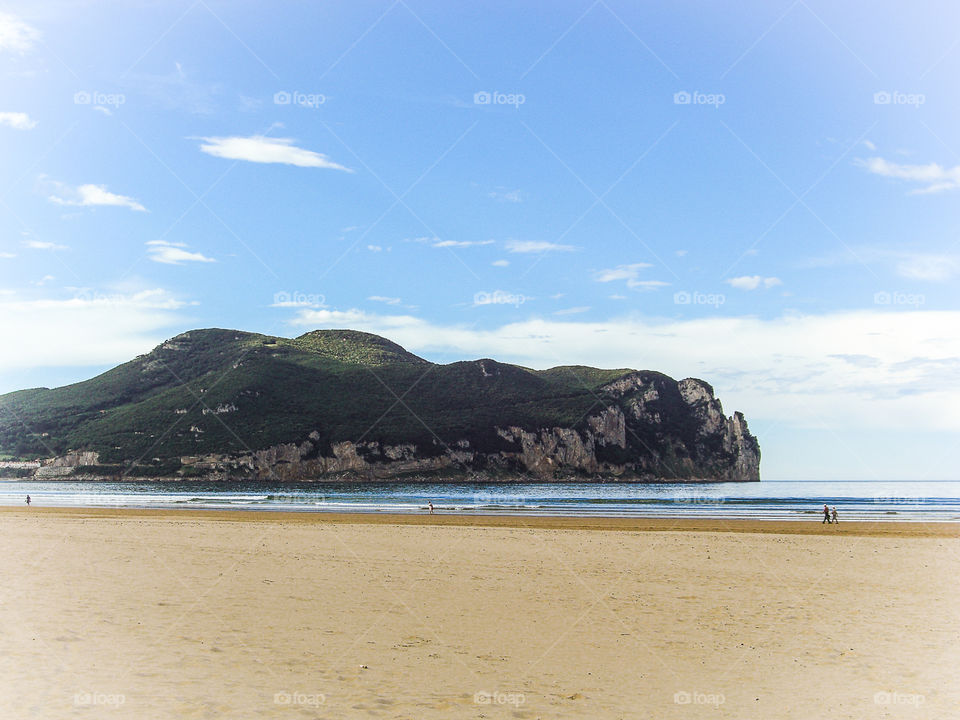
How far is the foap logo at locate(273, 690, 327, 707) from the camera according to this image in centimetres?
956

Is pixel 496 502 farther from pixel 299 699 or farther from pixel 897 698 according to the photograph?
pixel 299 699

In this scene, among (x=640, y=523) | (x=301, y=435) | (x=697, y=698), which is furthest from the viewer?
(x=301, y=435)

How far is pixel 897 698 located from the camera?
34.1ft

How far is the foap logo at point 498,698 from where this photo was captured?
9875 millimetres

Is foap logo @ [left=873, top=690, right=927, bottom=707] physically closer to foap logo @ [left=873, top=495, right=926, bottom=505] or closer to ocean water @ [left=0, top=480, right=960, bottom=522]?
ocean water @ [left=0, top=480, right=960, bottom=522]

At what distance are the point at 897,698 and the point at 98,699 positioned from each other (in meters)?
10.8

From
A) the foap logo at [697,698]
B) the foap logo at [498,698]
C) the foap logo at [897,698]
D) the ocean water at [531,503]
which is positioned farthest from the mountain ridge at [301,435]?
the foap logo at [897,698]

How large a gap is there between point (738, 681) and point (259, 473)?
16344 centimetres

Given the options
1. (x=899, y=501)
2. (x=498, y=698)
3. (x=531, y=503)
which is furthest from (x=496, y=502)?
(x=498, y=698)

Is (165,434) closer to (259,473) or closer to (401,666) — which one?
(259,473)

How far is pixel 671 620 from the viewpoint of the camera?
611 inches

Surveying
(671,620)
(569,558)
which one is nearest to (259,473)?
(569,558)

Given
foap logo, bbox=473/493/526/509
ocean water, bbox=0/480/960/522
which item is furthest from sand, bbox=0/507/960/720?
foap logo, bbox=473/493/526/509

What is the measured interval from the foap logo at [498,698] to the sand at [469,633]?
0.16 feet
